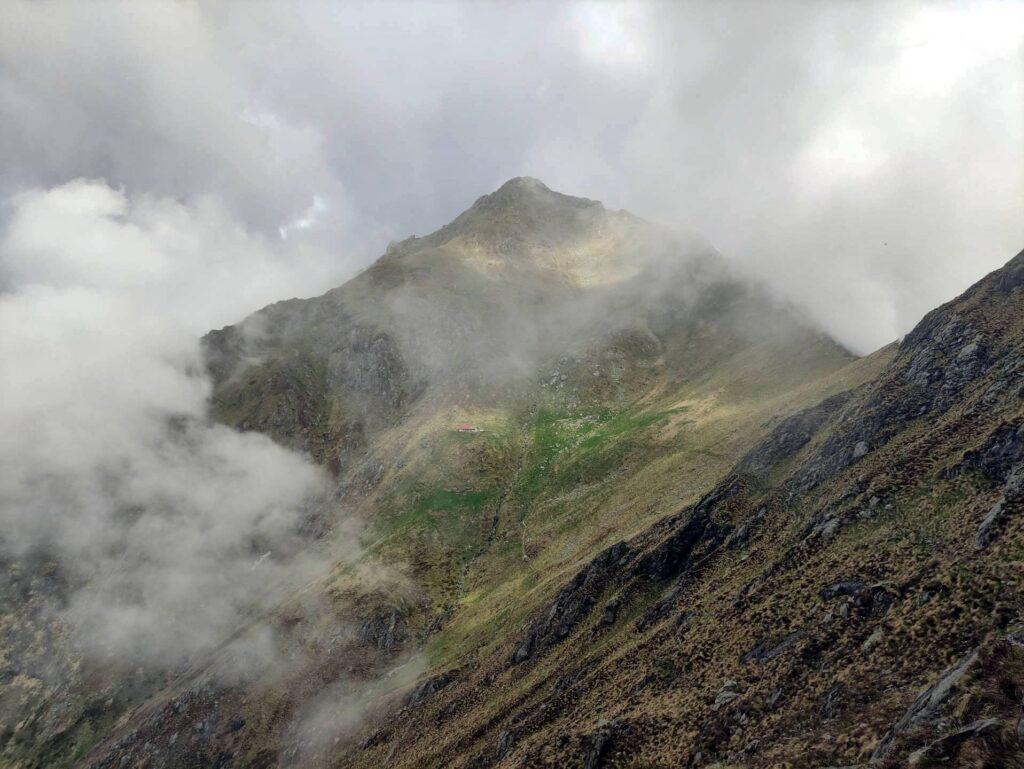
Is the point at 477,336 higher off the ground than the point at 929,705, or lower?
higher

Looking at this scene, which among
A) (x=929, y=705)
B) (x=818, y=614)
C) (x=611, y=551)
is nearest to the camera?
(x=929, y=705)

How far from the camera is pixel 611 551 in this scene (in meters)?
49.7

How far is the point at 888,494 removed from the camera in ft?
102

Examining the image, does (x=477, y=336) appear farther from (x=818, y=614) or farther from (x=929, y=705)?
(x=929, y=705)

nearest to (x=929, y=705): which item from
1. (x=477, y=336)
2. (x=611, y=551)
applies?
(x=611, y=551)

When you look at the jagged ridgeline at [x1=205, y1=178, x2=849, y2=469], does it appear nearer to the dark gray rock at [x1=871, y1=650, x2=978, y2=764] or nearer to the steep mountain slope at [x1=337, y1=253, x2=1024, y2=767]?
the steep mountain slope at [x1=337, y1=253, x2=1024, y2=767]

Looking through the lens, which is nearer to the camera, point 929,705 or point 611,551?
point 929,705

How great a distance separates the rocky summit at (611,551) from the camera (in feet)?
72.5

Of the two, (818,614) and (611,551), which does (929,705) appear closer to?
(818,614)

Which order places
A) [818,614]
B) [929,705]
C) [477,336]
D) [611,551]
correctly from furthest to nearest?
[477,336] < [611,551] < [818,614] < [929,705]

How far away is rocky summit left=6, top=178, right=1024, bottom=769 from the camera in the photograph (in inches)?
870

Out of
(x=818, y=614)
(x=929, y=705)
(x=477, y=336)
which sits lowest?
(x=818, y=614)

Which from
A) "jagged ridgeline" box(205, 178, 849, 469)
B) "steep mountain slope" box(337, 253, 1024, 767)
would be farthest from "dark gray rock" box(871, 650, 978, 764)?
"jagged ridgeline" box(205, 178, 849, 469)

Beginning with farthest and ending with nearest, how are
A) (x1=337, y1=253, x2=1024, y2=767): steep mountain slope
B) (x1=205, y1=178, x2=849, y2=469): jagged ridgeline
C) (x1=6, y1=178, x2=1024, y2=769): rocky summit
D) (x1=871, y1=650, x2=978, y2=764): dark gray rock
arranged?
(x1=205, y1=178, x2=849, y2=469): jagged ridgeline
(x1=6, y1=178, x2=1024, y2=769): rocky summit
(x1=337, y1=253, x2=1024, y2=767): steep mountain slope
(x1=871, y1=650, x2=978, y2=764): dark gray rock
